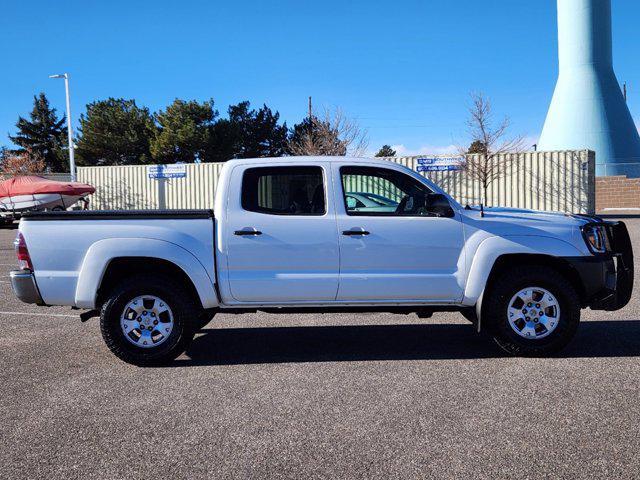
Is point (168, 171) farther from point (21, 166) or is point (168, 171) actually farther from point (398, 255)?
point (21, 166)

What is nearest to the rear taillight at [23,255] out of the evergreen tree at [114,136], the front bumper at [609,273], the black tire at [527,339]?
the black tire at [527,339]

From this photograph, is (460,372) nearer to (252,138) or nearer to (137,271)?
(137,271)

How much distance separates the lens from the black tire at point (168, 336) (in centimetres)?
566

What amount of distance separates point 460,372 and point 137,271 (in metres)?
3.18

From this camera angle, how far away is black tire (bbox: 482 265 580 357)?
5.73 m

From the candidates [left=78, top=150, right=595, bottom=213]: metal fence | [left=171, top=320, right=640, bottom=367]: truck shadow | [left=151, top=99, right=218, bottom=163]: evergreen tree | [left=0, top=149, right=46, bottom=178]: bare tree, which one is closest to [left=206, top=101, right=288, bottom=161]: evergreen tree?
[left=151, top=99, right=218, bottom=163]: evergreen tree

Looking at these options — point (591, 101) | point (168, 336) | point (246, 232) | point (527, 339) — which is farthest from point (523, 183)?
point (591, 101)

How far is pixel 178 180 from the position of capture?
99.2ft

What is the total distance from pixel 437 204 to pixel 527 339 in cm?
155

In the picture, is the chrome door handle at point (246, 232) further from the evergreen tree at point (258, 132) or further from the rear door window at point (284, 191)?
the evergreen tree at point (258, 132)

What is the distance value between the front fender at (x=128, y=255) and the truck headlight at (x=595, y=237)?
11.9 feet

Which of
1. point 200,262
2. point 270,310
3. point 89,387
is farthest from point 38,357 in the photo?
point 270,310

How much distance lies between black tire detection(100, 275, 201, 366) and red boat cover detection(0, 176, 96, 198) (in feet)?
78.1

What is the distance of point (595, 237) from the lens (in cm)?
592
